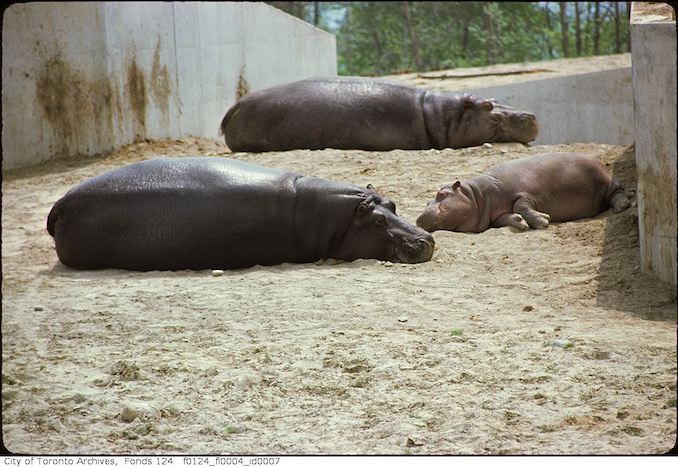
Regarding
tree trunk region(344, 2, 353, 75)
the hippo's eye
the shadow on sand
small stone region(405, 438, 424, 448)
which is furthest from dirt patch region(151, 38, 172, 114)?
tree trunk region(344, 2, 353, 75)

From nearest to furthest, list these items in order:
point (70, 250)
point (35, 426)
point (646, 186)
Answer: point (35, 426) < point (646, 186) < point (70, 250)

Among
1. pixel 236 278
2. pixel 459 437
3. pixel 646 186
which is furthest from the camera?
pixel 236 278

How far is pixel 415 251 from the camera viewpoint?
6438mm

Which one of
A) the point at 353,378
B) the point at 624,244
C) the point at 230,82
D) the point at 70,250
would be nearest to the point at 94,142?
the point at 230,82

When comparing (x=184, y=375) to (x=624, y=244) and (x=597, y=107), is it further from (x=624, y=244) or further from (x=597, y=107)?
(x=597, y=107)

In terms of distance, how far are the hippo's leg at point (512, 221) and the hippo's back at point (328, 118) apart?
301 cm

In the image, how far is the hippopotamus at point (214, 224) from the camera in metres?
6.48

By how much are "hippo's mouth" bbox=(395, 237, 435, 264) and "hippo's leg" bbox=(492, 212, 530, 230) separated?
98cm

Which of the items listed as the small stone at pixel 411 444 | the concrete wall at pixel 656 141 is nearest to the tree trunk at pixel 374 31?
the concrete wall at pixel 656 141

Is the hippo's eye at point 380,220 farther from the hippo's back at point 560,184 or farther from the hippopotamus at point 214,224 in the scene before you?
the hippo's back at point 560,184

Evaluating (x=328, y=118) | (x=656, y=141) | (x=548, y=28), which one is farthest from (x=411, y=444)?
(x=548, y=28)

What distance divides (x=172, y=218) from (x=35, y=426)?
2689mm

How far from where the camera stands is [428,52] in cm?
2436

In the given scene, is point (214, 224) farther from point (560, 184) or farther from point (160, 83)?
point (160, 83)
